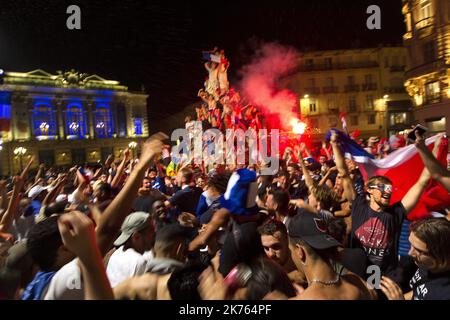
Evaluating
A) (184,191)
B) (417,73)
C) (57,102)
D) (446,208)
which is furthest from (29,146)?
(446,208)

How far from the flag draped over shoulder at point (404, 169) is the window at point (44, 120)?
56.5m

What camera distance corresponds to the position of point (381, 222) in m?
4.07

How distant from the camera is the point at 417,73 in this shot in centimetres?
3003

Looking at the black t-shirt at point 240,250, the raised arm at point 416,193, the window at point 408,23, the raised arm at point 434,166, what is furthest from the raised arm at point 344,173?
the window at point 408,23

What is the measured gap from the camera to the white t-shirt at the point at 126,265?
10.9 ft

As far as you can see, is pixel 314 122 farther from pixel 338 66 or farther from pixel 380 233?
pixel 380 233

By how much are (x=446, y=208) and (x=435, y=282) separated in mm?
2952

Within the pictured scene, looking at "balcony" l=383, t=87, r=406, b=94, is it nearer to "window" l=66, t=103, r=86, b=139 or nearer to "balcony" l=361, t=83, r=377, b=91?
"balcony" l=361, t=83, r=377, b=91

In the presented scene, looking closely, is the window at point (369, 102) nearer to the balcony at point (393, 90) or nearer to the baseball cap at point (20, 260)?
the balcony at point (393, 90)

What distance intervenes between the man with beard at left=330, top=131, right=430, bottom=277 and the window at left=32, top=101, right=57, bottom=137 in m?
58.0

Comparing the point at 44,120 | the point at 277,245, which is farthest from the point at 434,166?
the point at 44,120

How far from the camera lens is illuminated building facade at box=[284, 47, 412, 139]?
50.3 meters

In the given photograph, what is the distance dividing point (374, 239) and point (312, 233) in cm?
167
